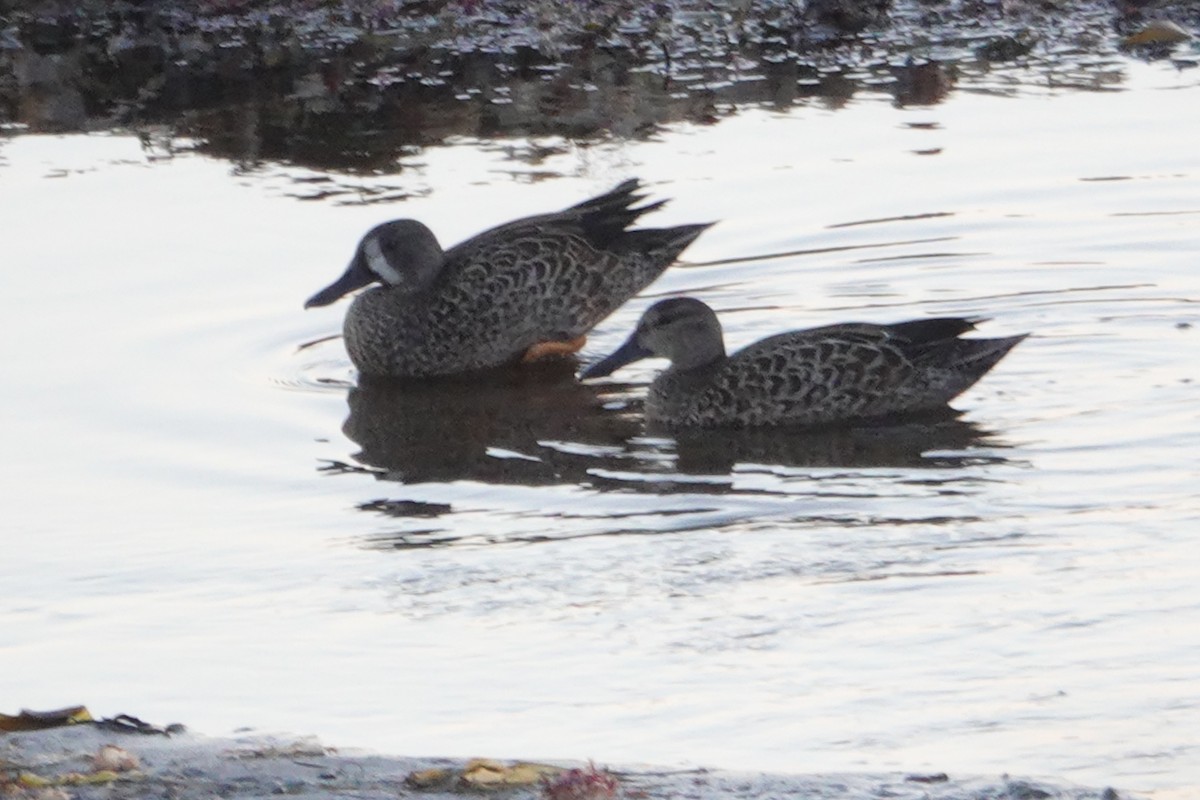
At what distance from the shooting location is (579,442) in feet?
26.4

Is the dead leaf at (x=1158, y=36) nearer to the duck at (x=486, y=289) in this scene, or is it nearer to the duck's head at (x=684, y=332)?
the duck at (x=486, y=289)

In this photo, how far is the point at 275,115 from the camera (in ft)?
42.4

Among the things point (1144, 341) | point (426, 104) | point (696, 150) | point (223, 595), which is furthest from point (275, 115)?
point (223, 595)

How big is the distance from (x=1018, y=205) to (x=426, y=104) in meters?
4.18

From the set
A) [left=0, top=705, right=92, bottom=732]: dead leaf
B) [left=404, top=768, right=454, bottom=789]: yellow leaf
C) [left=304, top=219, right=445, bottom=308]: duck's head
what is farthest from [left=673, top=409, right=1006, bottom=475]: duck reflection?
[left=404, top=768, right=454, bottom=789]: yellow leaf

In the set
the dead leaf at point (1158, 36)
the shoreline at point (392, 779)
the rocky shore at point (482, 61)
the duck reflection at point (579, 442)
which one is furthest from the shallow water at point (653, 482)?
the dead leaf at point (1158, 36)

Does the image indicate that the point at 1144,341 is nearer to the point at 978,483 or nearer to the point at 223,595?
the point at 978,483

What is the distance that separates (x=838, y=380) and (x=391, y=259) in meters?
2.26

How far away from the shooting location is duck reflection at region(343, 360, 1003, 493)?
7613 millimetres

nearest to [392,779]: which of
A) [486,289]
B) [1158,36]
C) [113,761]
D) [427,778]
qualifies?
[427,778]

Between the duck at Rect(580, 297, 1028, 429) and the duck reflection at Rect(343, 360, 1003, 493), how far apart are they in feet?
0.26

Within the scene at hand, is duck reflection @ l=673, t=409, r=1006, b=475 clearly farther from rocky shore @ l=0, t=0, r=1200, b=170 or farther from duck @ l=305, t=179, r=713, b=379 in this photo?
rocky shore @ l=0, t=0, r=1200, b=170

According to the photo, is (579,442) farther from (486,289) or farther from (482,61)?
(482,61)

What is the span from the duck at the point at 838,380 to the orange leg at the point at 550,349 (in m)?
1.19
